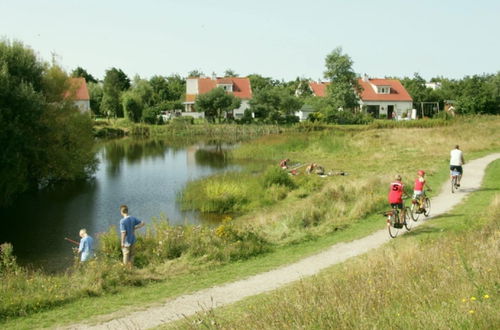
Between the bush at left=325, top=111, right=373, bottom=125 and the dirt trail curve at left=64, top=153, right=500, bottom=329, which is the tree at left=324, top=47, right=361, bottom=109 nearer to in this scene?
the bush at left=325, top=111, right=373, bottom=125

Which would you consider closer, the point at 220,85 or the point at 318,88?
the point at 220,85

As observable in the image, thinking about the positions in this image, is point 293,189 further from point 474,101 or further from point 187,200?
point 474,101

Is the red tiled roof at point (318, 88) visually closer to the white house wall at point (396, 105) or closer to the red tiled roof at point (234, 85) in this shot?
the white house wall at point (396, 105)

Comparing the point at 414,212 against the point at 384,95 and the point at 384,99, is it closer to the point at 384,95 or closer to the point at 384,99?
the point at 384,99

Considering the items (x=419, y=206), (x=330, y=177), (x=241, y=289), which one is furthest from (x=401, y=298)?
(x=330, y=177)

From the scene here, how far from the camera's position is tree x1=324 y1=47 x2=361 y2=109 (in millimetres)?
69062

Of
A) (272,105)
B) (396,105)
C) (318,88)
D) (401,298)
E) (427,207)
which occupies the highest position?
(318,88)

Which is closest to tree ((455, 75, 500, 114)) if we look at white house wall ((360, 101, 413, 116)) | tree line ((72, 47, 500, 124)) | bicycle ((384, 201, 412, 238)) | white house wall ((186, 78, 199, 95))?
tree line ((72, 47, 500, 124))

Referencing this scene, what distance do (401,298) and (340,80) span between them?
65.8 m

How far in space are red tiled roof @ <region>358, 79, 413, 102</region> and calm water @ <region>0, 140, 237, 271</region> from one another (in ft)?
139

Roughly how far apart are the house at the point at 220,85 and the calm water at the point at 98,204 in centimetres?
4118

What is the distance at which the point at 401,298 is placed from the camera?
247 inches

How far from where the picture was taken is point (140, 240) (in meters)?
15.2

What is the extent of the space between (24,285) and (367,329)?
347 inches
